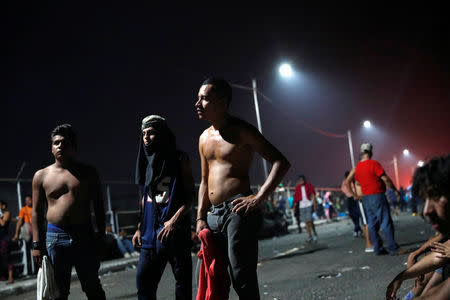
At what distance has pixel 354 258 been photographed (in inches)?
315

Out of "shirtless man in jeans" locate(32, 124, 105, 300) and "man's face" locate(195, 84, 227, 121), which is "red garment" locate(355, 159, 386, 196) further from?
"man's face" locate(195, 84, 227, 121)

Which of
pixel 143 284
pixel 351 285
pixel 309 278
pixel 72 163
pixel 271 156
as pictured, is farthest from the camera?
pixel 309 278

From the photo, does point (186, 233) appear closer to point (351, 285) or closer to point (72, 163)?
point (72, 163)

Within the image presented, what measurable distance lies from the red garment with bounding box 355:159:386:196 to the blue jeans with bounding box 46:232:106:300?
5.55m

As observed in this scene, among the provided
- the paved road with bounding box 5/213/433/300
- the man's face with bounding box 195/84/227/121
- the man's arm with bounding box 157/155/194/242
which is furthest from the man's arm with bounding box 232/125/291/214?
the paved road with bounding box 5/213/433/300

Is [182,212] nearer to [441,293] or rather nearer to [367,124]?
[441,293]

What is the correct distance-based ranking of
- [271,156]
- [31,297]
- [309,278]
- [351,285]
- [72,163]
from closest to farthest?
[271,156] → [72,163] → [351,285] → [309,278] → [31,297]

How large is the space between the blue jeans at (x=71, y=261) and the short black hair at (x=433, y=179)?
289 centimetres

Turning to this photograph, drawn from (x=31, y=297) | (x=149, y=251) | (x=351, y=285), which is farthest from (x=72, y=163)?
(x=31, y=297)

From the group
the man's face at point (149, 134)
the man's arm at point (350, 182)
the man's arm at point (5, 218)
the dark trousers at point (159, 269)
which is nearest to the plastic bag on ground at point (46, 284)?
the dark trousers at point (159, 269)

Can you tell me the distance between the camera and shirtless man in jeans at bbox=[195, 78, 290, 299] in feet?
10.1

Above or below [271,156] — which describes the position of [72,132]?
above

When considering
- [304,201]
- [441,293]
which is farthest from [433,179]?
[304,201]

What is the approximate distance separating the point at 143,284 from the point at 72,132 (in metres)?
1.62
